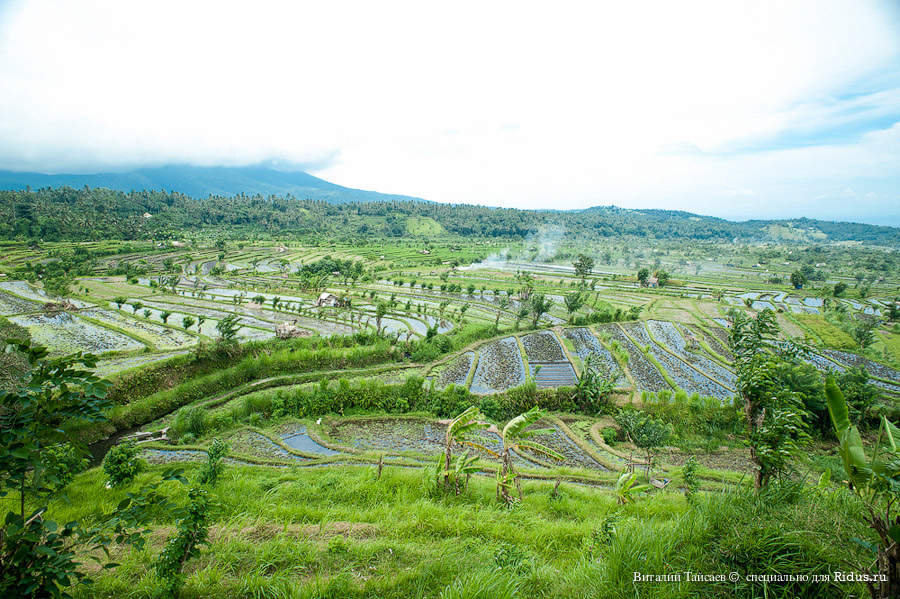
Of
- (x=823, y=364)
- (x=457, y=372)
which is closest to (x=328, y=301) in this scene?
(x=457, y=372)

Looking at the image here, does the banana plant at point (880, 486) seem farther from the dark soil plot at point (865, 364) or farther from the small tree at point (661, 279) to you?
the small tree at point (661, 279)

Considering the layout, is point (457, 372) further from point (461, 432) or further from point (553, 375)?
point (461, 432)

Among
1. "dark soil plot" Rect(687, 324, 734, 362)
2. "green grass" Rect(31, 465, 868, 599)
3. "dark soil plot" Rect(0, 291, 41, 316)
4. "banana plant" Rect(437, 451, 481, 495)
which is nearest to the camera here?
"green grass" Rect(31, 465, 868, 599)

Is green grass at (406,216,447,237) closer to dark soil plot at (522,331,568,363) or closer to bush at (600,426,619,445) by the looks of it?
dark soil plot at (522,331,568,363)

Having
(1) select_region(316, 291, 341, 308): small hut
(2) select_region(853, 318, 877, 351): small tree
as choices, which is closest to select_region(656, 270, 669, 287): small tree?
(2) select_region(853, 318, 877, 351): small tree

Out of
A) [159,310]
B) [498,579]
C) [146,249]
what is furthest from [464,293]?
[146,249]

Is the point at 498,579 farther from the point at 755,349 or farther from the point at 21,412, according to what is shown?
the point at 755,349

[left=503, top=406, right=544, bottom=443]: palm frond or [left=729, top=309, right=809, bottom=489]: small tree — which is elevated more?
[left=729, top=309, right=809, bottom=489]: small tree
